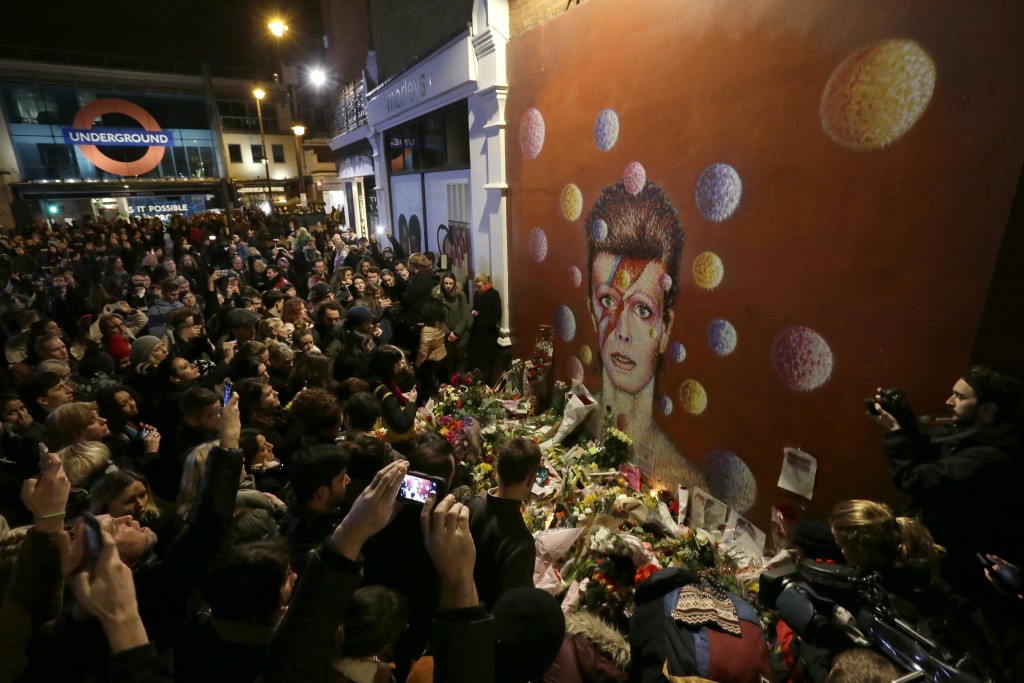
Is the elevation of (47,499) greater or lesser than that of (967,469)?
greater

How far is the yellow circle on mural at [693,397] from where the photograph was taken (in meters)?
3.75

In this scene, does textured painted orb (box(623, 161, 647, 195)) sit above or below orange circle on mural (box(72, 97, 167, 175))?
below

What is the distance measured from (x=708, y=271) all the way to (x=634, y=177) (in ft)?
3.55

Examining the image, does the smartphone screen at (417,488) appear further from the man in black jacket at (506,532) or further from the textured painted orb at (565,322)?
the textured painted orb at (565,322)

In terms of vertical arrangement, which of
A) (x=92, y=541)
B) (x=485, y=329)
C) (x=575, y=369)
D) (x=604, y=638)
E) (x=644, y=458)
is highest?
(x=92, y=541)

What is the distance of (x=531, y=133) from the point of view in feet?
17.5

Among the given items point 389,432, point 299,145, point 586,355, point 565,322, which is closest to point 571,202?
point 565,322

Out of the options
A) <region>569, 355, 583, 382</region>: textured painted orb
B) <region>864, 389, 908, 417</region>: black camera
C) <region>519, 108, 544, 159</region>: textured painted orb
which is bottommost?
<region>569, 355, 583, 382</region>: textured painted orb

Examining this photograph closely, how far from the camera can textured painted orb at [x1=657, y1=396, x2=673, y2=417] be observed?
4078 mm

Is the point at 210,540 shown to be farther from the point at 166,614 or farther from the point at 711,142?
the point at 711,142

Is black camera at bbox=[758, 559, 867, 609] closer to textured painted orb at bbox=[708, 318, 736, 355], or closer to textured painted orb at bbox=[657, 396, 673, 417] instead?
textured painted orb at bbox=[708, 318, 736, 355]

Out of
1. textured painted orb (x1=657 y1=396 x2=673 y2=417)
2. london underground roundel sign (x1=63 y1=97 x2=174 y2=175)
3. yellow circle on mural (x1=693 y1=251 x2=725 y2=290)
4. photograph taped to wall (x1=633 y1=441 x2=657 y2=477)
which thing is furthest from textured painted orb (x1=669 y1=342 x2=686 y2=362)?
london underground roundel sign (x1=63 y1=97 x2=174 y2=175)

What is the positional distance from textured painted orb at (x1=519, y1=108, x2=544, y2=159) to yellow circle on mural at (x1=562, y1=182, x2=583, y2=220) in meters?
0.68

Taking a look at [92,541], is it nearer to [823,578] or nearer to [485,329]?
[823,578]
